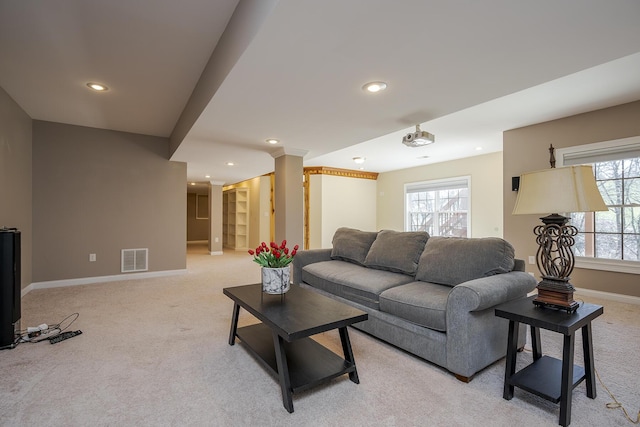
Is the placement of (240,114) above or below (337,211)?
above

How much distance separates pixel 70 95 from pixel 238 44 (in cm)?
270

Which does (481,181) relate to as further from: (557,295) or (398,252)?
(557,295)

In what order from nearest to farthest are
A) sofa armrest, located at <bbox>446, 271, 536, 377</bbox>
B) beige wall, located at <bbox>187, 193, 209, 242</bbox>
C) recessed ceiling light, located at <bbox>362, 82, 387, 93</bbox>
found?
sofa armrest, located at <bbox>446, 271, 536, 377</bbox> < recessed ceiling light, located at <bbox>362, 82, 387, 93</bbox> < beige wall, located at <bbox>187, 193, 209, 242</bbox>

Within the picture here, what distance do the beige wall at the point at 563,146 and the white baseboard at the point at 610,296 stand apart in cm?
5

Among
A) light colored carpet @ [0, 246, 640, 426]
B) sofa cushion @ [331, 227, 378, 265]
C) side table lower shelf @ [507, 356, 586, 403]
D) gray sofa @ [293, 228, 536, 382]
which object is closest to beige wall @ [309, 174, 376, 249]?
sofa cushion @ [331, 227, 378, 265]

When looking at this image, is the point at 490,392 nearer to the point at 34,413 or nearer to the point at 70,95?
the point at 34,413

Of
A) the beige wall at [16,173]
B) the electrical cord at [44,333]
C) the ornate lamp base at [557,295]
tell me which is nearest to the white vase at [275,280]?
the ornate lamp base at [557,295]

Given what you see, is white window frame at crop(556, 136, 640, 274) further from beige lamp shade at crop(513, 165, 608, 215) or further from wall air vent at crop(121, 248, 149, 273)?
wall air vent at crop(121, 248, 149, 273)

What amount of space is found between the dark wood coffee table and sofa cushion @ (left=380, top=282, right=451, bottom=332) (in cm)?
48

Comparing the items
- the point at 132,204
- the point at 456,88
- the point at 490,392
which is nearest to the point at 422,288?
the point at 490,392

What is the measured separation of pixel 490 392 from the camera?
5.92 ft

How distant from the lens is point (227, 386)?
1.88m

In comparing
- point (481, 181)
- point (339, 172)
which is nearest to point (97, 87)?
point (339, 172)

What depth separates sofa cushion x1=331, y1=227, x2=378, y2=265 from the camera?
11.5ft
